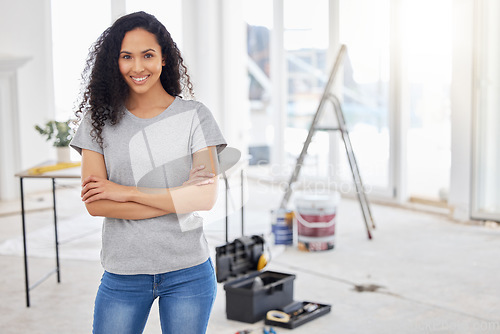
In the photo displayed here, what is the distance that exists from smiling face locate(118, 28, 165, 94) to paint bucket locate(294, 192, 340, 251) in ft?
9.23

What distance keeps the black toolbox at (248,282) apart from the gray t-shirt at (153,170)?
4.79ft

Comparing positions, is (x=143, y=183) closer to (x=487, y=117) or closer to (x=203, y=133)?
(x=203, y=133)

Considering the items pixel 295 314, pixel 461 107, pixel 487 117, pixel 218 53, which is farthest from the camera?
pixel 218 53

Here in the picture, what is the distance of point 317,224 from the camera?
4066 millimetres

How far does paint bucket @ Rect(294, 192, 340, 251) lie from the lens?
4.07 m

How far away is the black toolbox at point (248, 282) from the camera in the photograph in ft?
9.21

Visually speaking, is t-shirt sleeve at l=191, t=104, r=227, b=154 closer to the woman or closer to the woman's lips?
the woman

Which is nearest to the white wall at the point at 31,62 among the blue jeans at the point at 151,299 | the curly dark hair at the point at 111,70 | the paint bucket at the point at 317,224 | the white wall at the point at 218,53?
the white wall at the point at 218,53

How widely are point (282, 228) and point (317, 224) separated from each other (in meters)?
0.27

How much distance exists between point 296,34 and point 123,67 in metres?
5.26

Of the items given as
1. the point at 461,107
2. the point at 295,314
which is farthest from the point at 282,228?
the point at 461,107

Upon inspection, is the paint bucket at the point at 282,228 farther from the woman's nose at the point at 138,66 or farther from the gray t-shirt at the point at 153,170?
the woman's nose at the point at 138,66

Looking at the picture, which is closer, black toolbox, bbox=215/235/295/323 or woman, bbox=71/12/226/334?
woman, bbox=71/12/226/334

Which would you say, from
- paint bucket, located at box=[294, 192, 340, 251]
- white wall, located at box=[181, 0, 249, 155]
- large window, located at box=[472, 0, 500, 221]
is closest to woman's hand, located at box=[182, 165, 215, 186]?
paint bucket, located at box=[294, 192, 340, 251]
